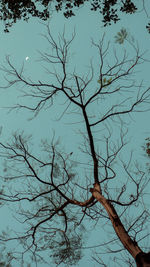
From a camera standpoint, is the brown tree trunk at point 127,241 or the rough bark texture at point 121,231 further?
the rough bark texture at point 121,231

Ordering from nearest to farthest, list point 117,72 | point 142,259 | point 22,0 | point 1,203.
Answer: point 142,259, point 117,72, point 22,0, point 1,203

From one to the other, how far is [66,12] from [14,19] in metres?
1.22

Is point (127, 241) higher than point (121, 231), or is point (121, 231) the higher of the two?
point (121, 231)

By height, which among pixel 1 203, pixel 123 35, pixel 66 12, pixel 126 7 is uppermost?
pixel 66 12

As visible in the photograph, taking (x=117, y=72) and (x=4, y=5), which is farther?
(x=4, y=5)

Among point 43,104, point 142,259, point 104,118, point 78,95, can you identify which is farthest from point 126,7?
point 142,259

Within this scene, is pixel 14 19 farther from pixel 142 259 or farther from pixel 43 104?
pixel 142 259

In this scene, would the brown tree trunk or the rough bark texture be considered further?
the rough bark texture

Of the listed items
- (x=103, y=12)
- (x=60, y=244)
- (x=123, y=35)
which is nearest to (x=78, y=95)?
(x=123, y=35)

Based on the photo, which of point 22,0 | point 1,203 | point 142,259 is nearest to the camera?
point 142,259

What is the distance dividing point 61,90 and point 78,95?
0.41 meters

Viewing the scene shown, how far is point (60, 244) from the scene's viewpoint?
4.39 metres

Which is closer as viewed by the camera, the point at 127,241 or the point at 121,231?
the point at 127,241

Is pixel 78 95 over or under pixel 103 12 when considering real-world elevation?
under
